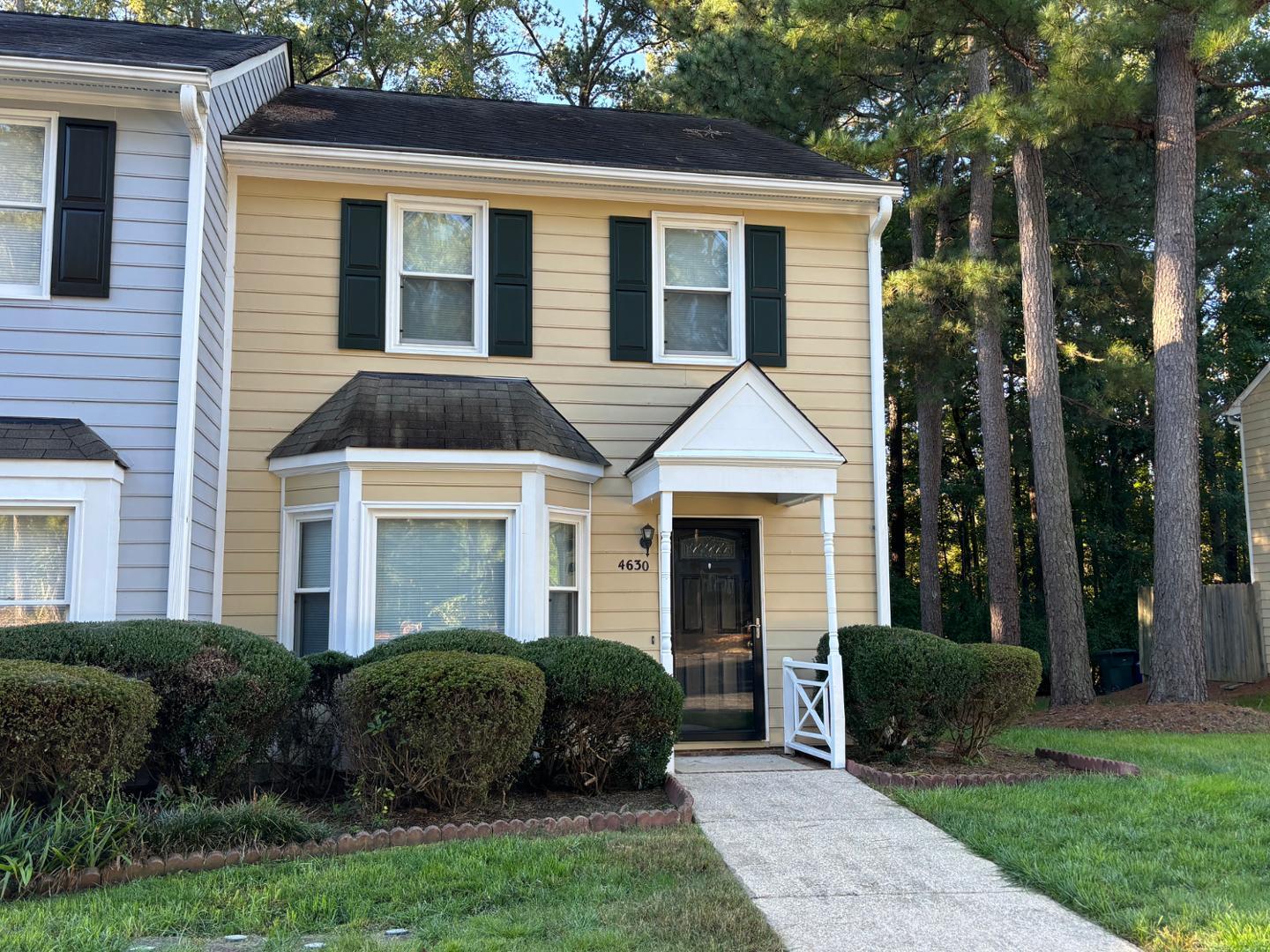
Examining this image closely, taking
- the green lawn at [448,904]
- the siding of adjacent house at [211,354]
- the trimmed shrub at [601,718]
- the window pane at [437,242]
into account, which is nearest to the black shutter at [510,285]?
the window pane at [437,242]

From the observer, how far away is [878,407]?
9961mm

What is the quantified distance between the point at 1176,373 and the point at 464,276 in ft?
30.2

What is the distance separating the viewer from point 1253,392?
671 inches

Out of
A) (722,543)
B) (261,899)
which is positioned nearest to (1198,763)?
(722,543)

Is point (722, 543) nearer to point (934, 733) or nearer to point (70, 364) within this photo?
point (934, 733)

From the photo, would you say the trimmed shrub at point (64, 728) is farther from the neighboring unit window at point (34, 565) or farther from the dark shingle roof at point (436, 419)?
the dark shingle roof at point (436, 419)

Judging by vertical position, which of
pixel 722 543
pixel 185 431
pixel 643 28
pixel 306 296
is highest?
pixel 643 28

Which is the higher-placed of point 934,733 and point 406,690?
point 406,690

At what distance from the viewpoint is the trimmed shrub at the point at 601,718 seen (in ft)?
23.4

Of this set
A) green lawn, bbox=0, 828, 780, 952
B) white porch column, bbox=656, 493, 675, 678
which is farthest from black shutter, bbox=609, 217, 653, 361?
green lawn, bbox=0, 828, 780, 952

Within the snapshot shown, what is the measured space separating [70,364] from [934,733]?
7.14 m

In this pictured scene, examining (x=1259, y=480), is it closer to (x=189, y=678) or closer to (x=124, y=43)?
(x=189, y=678)

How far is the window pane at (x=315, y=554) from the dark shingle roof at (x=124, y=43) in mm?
3596

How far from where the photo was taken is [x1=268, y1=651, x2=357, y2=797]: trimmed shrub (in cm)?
730
